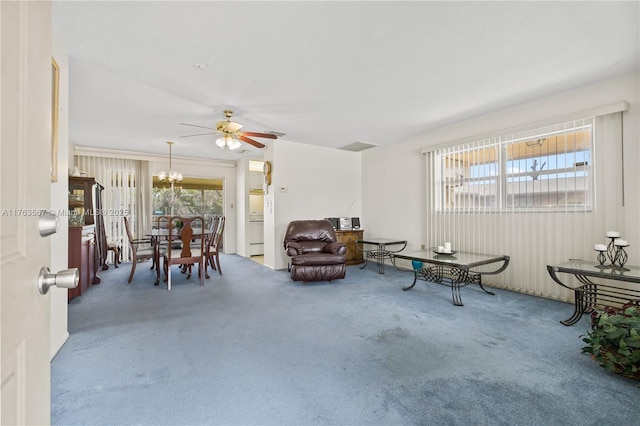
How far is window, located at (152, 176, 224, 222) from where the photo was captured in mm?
7523

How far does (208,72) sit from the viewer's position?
288cm

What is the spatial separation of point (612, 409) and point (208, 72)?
400 centimetres

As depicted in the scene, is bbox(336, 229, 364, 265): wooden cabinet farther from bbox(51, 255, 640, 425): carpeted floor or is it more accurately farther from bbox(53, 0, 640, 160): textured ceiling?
bbox(53, 0, 640, 160): textured ceiling

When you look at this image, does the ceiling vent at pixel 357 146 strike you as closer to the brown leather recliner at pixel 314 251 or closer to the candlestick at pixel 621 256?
the brown leather recliner at pixel 314 251

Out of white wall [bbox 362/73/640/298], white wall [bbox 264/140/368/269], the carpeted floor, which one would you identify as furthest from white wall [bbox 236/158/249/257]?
the carpeted floor

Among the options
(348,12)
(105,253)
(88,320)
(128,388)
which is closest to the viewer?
(128,388)

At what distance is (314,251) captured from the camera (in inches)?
193

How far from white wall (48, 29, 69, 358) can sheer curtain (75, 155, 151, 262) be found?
4.41 m

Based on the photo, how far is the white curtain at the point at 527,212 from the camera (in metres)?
3.16

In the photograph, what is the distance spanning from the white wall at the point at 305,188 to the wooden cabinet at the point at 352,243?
20.6 inches

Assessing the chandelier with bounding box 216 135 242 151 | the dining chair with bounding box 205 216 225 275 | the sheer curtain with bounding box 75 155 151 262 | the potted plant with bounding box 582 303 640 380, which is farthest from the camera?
the sheer curtain with bounding box 75 155 151 262

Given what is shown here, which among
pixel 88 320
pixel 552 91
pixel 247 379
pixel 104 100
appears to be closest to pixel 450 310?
pixel 247 379

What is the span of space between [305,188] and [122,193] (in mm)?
4239

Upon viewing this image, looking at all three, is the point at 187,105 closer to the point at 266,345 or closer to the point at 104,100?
the point at 104,100
